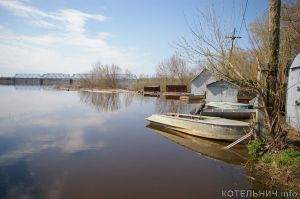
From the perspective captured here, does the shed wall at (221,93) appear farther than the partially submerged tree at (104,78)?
No

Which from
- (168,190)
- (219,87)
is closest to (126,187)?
(168,190)

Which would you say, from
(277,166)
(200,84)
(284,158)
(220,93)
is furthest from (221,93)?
(277,166)

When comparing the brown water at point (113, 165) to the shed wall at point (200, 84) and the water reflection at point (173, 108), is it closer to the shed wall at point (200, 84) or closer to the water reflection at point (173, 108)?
the water reflection at point (173, 108)

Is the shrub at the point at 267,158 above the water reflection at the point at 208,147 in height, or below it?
above

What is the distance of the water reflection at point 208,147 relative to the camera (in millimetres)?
10716

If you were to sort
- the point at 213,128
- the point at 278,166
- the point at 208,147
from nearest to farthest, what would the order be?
1. the point at 278,166
2. the point at 208,147
3. the point at 213,128

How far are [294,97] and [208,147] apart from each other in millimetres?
4654

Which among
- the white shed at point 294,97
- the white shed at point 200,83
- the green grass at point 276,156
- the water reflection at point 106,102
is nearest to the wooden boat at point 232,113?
the white shed at point 294,97

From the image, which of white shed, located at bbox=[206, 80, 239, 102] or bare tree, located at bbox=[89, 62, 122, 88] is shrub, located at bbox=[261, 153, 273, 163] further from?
bare tree, located at bbox=[89, 62, 122, 88]

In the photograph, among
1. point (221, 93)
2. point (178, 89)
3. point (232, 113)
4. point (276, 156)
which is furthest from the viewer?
point (178, 89)

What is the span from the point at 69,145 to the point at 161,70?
60.7 meters

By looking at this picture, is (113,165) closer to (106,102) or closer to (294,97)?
(294,97)

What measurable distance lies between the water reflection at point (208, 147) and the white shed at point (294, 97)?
3.12 metres

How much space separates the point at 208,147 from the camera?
12438 mm
